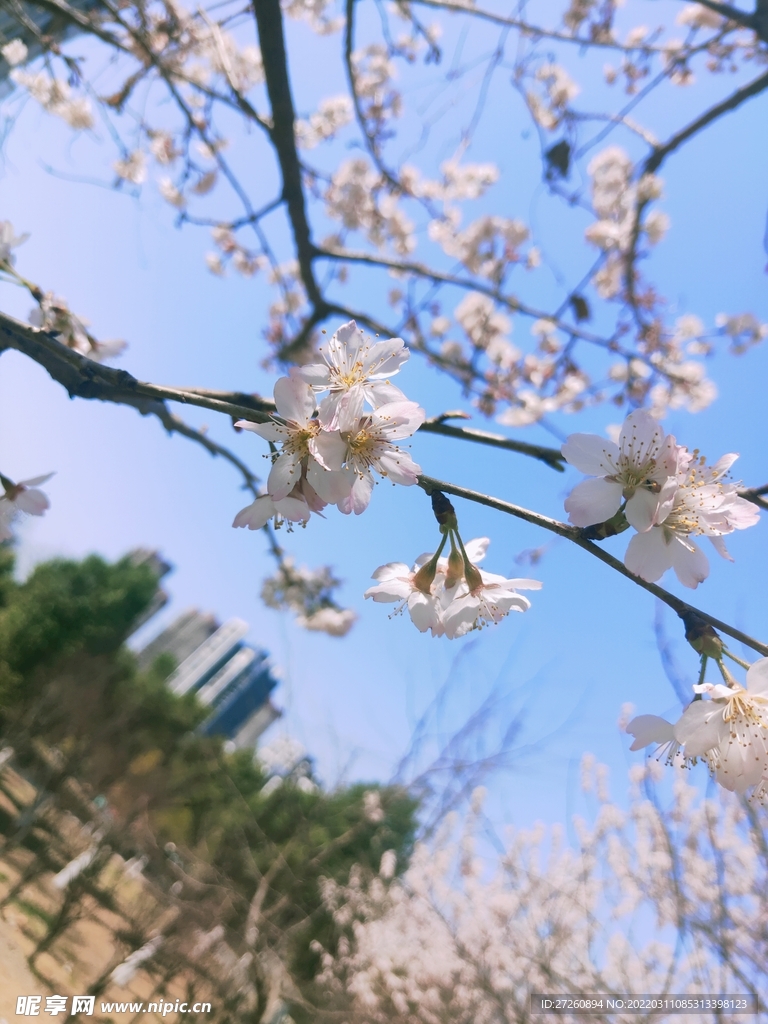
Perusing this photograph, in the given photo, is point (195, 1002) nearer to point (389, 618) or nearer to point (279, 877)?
point (279, 877)

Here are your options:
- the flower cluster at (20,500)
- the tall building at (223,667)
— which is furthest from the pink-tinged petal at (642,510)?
the tall building at (223,667)

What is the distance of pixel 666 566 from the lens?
0.77m

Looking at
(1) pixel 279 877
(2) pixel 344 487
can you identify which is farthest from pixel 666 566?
(1) pixel 279 877

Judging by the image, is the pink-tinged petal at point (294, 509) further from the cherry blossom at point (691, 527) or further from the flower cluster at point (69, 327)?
the flower cluster at point (69, 327)

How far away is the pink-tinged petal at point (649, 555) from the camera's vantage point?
0.73m

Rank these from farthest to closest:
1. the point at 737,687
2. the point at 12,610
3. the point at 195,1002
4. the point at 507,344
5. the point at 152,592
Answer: the point at 152,592 < the point at 12,610 < the point at 195,1002 < the point at 507,344 < the point at 737,687

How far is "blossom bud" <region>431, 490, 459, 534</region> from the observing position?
765mm

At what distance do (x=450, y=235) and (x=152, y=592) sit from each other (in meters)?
13.2

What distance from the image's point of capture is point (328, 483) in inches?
30.4

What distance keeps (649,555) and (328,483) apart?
1.46 ft

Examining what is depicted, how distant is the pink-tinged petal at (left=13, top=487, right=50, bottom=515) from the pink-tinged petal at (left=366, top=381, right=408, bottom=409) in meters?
0.88

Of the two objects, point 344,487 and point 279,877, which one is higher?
point 344,487

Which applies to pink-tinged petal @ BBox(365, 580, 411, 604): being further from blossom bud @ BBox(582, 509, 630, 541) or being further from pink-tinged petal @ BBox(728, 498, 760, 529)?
pink-tinged petal @ BBox(728, 498, 760, 529)

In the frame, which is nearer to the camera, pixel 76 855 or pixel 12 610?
pixel 76 855
